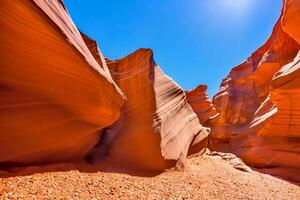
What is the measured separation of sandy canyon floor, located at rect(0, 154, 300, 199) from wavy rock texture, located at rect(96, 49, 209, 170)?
643 mm

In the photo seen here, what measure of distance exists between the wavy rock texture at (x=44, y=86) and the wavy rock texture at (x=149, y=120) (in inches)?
57.9

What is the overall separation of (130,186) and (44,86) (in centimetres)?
235

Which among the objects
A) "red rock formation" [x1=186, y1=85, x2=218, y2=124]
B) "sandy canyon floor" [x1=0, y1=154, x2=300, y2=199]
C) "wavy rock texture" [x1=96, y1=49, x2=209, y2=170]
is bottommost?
"sandy canyon floor" [x1=0, y1=154, x2=300, y2=199]

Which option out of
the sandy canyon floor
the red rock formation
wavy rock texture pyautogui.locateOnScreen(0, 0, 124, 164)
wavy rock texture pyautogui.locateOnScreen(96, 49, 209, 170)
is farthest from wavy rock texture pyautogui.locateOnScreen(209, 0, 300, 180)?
wavy rock texture pyautogui.locateOnScreen(0, 0, 124, 164)

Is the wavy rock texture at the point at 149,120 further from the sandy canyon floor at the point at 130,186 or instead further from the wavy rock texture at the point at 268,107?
the wavy rock texture at the point at 268,107

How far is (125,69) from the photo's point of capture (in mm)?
7633

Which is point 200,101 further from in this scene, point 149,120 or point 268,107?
point 149,120

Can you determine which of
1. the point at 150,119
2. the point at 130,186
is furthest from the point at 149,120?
the point at 130,186

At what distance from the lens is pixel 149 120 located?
607 cm

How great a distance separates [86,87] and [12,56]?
1371 millimetres

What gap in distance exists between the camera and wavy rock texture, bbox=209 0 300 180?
10445 mm

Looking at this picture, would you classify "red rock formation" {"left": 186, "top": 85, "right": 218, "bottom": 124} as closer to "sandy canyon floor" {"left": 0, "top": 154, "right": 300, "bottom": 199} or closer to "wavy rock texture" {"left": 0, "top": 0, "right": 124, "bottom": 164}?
"sandy canyon floor" {"left": 0, "top": 154, "right": 300, "bottom": 199}

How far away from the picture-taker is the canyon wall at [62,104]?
126 inches

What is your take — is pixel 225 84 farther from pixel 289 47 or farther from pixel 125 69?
pixel 125 69
